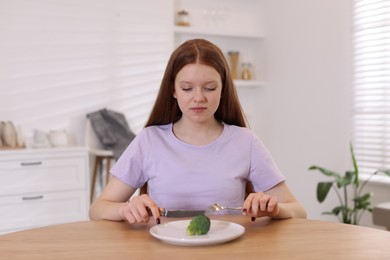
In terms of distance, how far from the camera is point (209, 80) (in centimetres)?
145

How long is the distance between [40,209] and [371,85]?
259 centimetres

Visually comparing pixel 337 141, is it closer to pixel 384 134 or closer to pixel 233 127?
pixel 384 134

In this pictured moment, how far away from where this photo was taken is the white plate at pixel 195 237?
1.07m

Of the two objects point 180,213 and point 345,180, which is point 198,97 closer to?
point 180,213

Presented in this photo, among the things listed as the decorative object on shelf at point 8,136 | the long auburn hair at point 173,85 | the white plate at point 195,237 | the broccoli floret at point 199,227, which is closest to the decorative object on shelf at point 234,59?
the decorative object on shelf at point 8,136

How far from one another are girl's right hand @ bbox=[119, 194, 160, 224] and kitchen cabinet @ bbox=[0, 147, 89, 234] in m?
2.61

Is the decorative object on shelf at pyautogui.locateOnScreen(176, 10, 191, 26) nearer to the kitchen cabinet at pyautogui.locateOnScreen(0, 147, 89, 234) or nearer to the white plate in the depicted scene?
the kitchen cabinet at pyautogui.locateOnScreen(0, 147, 89, 234)

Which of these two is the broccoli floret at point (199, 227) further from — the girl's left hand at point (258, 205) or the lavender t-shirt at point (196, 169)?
the lavender t-shirt at point (196, 169)

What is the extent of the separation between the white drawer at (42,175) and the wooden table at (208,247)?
2.55 m

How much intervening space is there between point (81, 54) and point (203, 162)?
3.09 meters

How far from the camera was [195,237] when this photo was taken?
1.10 meters

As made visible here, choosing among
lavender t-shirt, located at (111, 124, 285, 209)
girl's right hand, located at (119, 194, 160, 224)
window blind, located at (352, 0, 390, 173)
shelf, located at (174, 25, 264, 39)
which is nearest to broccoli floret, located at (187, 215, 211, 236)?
girl's right hand, located at (119, 194, 160, 224)

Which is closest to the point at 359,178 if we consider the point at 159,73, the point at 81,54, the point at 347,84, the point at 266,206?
the point at 347,84

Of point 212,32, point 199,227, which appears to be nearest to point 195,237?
point 199,227
